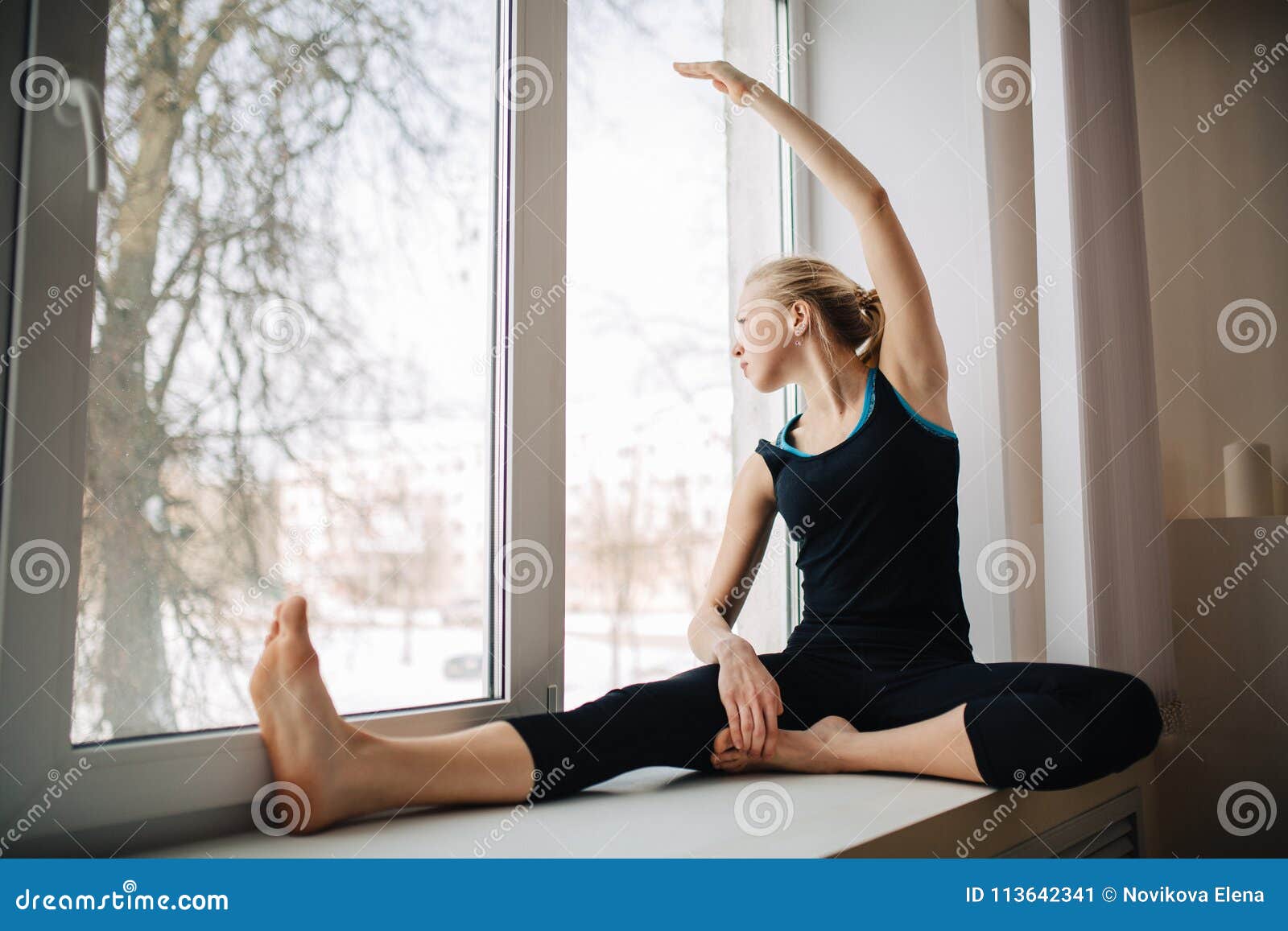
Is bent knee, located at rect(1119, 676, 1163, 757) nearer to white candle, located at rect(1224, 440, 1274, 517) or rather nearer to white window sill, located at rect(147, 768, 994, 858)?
white window sill, located at rect(147, 768, 994, 858)

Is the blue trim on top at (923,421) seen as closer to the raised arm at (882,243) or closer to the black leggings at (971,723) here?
the raised arm at (882,243)

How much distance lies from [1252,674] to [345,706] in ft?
4.77

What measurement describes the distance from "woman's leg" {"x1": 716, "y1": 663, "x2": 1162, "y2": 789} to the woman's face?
18.6 inches

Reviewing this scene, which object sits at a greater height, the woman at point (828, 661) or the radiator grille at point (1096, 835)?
the woman at point (828, 661)

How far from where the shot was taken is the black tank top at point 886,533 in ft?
3.95

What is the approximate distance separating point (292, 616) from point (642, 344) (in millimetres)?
746

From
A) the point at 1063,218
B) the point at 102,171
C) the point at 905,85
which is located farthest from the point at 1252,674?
the point at 102,171

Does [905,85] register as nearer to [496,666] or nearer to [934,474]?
[934,474]

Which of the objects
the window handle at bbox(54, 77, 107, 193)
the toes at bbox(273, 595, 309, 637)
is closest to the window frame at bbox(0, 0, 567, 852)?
the window handle at bbox(54, 77, 107, 193)

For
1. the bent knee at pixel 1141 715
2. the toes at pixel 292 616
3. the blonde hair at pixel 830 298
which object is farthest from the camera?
the blonde hair at pixel 830 298

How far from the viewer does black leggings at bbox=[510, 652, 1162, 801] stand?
939 millimetres

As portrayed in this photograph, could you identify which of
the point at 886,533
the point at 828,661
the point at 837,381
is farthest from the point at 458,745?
the point at 837,381

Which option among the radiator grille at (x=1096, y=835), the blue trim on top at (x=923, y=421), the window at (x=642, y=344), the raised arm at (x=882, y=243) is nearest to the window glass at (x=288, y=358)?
the window at (x=642, y=344)

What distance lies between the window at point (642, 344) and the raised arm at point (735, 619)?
0.54 ft
